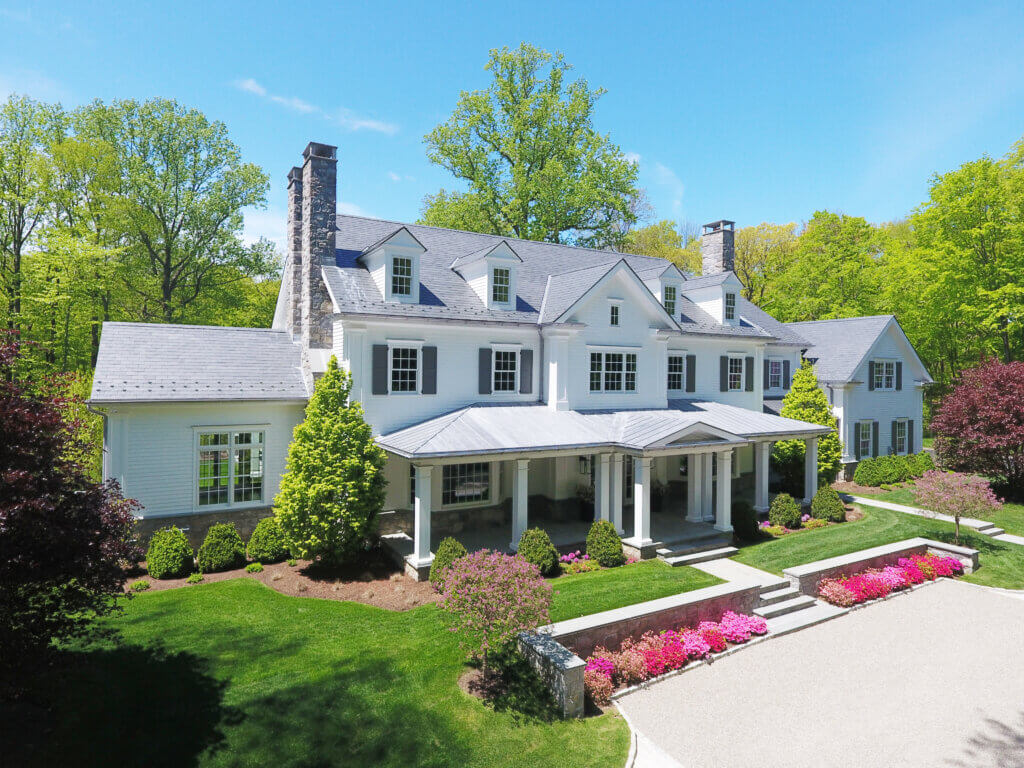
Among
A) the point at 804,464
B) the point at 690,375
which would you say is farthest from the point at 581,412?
the point at 804,464

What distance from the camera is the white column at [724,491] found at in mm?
19141

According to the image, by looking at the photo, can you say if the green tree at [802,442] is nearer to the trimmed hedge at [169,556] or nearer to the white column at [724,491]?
A: the white column at [724,491]

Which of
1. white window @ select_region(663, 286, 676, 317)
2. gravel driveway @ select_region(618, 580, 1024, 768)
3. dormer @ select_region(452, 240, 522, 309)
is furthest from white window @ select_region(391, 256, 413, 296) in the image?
gravel driveway @ select_region(618, 580, 1024, 768)

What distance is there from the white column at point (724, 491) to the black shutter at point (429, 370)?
9.79 m

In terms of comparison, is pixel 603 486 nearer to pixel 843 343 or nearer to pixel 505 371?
pixel 505 371

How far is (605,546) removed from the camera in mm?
16969

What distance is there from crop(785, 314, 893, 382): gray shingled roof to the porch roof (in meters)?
11.5

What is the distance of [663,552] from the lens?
1759 cm

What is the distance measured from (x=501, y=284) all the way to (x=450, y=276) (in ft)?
6.94

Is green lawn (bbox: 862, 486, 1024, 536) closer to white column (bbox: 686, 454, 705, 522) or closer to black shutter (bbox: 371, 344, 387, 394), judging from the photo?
→ white column (bbox: 686, 454, 705, 522)

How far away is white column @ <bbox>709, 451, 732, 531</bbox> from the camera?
19.1 meters

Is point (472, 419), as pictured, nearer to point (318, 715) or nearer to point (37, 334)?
point (318, 715)

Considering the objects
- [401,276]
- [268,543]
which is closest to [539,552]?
[268,543]

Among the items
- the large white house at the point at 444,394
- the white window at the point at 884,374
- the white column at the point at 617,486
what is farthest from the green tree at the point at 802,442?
the white column at the point at 617,486
